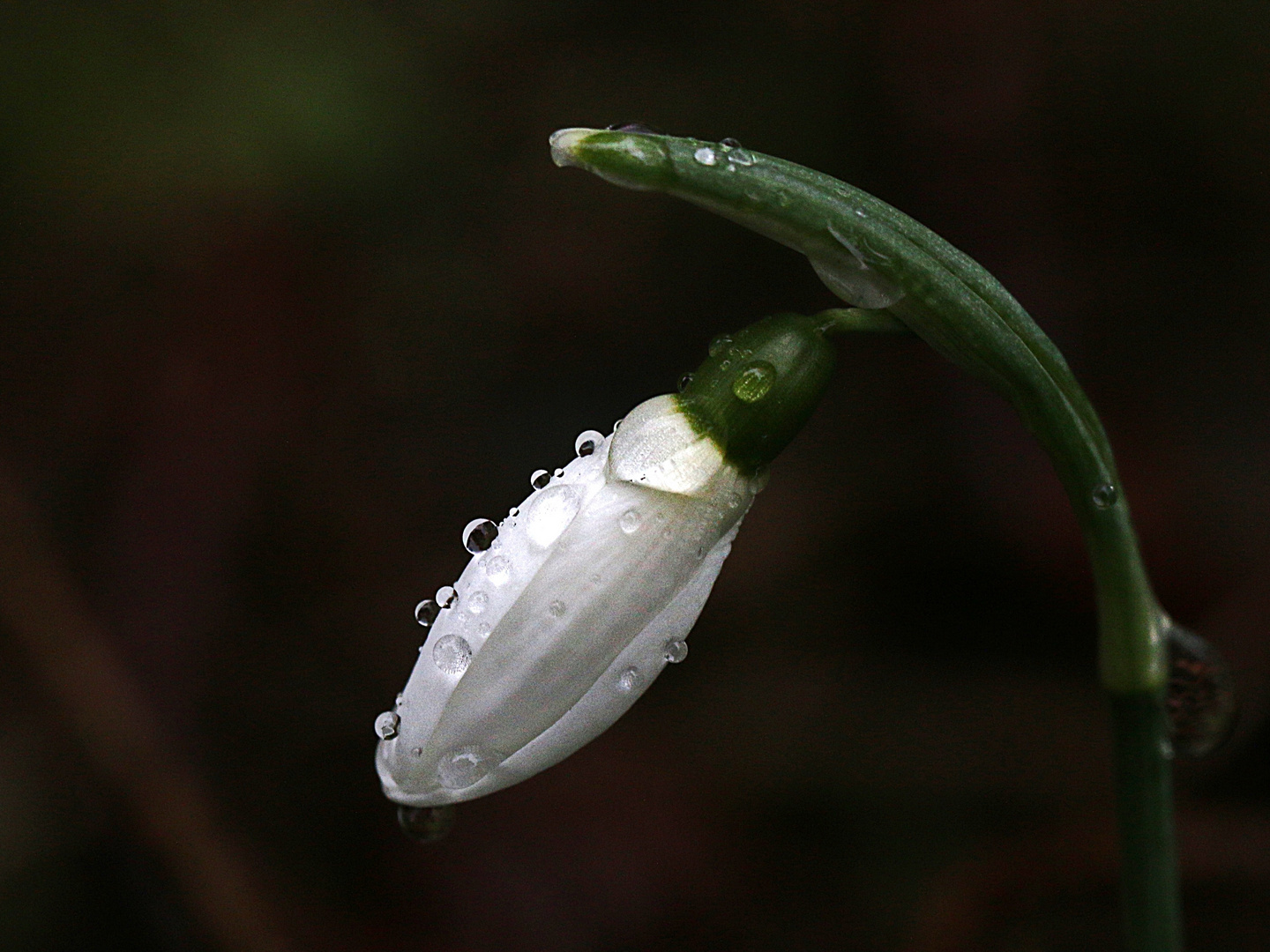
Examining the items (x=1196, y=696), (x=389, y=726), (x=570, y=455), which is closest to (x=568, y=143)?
(x=389, y=726)

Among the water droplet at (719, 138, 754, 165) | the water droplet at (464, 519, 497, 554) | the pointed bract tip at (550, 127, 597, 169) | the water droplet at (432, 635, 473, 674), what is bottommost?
the water droplet at (432, 635, 473, 674)

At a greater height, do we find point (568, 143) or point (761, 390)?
point (568, 143)

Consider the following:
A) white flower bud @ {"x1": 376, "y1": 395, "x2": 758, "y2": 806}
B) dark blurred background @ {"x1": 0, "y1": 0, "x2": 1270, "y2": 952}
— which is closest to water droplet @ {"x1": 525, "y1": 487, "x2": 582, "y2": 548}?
white flower bud @ {"x1": 376, "y1": 395, "x2": 758, "y2": 806}

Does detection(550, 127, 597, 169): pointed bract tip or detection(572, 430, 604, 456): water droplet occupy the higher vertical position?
detection(550, 127, 597, 169): pointed bract tip

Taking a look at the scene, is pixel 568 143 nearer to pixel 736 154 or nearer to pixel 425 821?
pixel 736 154

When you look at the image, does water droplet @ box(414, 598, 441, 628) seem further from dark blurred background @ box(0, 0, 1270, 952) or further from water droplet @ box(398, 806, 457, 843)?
dark blurred background @ box(0, 0, 1270, 952)

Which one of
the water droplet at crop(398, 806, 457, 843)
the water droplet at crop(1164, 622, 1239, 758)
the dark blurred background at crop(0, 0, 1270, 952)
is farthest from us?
the dark blurred background at crop(0, 0, 1270, 952)

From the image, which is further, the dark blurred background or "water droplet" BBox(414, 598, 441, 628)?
the dark blurred background
